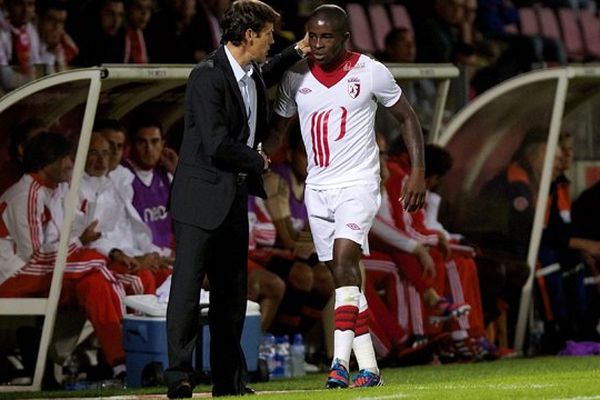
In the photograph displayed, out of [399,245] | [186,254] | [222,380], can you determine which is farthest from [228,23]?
[399,245]

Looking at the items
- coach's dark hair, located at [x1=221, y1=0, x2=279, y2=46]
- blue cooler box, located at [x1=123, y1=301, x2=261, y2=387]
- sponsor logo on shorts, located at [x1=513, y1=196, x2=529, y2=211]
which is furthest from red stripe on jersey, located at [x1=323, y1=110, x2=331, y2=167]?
sponsor logo on shorts, located at [x1=513, y1=196, x2=529, y2=211]

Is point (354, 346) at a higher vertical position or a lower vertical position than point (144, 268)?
lower

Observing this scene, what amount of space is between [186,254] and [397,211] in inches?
191

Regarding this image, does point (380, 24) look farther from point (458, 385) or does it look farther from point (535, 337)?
point (458, 385)

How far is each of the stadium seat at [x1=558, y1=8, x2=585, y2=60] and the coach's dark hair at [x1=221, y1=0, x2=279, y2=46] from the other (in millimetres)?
12997

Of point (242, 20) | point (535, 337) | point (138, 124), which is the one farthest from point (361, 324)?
point (535, 337)

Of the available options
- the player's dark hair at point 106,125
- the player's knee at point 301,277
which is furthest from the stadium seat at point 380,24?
the player's dark hair at point 106,125

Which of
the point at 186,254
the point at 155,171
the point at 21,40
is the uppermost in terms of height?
the point at 21,40

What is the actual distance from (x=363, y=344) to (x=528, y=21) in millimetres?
12666

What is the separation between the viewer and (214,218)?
31.2ft

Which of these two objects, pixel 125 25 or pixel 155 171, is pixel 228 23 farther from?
pixel 125 25

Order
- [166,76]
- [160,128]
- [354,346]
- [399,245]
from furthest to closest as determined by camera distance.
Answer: [399,245] → [160,128] → [166,76] → [354,346]

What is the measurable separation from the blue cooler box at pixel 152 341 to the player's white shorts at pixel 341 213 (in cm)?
158

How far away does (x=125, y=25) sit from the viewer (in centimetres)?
1543
